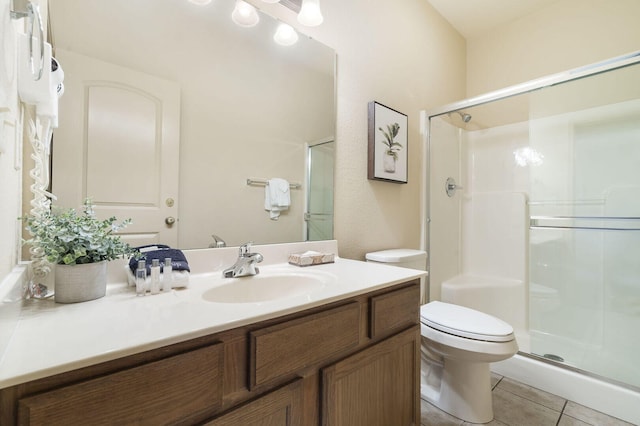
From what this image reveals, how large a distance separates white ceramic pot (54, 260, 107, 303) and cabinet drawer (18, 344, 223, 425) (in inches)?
13.5

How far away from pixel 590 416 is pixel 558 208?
3.93 ft

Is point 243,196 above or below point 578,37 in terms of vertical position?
below

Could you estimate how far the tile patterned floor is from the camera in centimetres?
141

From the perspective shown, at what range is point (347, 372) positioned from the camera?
879 millimetres

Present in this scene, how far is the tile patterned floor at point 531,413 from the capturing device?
1411 mm

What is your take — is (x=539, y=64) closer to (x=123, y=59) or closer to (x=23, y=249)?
(x=123, y=59)

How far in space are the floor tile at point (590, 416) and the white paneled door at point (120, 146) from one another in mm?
2083

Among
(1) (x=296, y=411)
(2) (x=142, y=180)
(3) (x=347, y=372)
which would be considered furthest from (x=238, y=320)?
(2) (x=142, y=180)

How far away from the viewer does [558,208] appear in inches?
77.5

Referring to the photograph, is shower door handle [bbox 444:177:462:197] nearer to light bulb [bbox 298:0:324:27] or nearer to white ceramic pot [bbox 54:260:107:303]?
light bulb [bbox 298:0:324:27]

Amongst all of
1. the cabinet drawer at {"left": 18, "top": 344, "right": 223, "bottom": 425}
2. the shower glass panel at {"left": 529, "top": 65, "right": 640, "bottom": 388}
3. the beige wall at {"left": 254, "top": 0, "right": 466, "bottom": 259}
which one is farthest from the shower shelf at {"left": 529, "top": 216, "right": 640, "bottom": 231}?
the cabinet drawer at {"left": 18, "top": 344, "right": 223, "bottom": 425}

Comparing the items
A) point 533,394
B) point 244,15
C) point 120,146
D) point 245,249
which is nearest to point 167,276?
point 245,249

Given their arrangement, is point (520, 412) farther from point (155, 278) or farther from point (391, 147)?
point (155, 278)

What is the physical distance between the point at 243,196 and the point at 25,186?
65 cm
